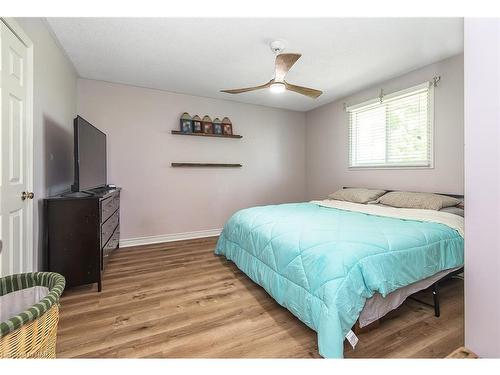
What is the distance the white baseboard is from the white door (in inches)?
67.4

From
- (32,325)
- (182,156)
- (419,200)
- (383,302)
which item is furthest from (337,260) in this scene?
(182,156)

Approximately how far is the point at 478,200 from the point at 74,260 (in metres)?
2.71

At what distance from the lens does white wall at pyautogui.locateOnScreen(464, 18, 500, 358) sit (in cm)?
74

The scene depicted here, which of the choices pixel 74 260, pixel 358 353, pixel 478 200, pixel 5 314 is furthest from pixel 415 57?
pixel 74 260

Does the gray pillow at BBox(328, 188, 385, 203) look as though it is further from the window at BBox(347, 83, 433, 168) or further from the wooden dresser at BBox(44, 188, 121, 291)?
the wooden dresser at BBox(44, 188, 121, 291)

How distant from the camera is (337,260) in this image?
1.40m

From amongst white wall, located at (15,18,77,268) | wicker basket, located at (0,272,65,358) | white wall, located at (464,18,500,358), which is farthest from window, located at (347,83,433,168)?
white wall, located at (15,18,77,268)

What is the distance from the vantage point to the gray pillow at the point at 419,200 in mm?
2477

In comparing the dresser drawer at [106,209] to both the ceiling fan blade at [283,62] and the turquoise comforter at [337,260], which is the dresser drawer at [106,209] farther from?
the ceiling fan blade at [283,62]

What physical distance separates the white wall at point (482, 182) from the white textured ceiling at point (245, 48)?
5.08ft

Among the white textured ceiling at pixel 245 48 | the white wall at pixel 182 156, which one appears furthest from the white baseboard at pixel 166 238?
the white textured ceiling at pixel 245 48

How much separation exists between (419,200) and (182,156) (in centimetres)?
330

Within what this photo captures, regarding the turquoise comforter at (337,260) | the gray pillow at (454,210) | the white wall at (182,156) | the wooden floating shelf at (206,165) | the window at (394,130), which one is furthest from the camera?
the wooden floating shelf at (206,165)

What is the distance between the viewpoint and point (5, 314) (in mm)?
981
